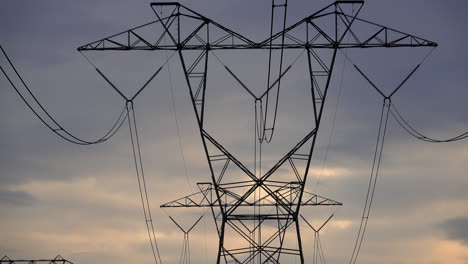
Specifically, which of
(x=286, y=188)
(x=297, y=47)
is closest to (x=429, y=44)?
(x=297, y=47)

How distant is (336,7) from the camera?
49.2m

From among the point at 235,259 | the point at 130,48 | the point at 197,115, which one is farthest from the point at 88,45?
the point at 235,259

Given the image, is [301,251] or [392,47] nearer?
[392,47]

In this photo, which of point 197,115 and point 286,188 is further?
point 286,188

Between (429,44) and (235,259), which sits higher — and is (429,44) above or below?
above

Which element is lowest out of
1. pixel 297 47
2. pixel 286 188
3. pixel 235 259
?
pixel 235 259

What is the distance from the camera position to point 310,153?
165 ft

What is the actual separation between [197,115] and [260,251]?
9.09 m

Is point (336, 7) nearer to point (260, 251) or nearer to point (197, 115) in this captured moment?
point (197, 115)

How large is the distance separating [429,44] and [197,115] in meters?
11.0

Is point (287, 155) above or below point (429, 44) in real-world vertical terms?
below

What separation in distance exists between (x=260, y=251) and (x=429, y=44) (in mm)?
14101

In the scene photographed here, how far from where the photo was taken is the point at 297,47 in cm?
4997

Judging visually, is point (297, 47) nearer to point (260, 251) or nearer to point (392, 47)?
point (392, 47)
